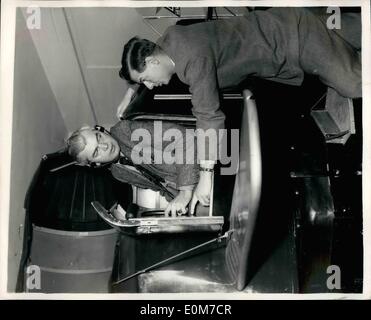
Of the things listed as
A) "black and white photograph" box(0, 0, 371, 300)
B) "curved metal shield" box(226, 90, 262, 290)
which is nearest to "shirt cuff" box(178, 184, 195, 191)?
"black and white photograph" box(0, 0, 371, 300)

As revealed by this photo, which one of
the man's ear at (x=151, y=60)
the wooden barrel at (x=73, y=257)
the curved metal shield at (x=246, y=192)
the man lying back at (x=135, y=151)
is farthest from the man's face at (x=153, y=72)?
the wooden barrel at (x=73, y=257)

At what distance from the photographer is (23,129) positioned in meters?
0.92

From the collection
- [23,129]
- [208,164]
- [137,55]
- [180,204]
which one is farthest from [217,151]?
[23,129]

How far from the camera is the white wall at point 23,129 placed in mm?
865

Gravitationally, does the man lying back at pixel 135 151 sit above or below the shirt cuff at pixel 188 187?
above

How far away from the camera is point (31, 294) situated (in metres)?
0.83

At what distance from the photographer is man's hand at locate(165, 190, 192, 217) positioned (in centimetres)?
80

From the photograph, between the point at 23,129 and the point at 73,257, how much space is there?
16.3 inches

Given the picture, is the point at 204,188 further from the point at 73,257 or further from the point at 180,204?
the point at 73,257

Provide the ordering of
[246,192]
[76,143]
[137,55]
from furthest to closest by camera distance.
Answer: [76,143] < [137,55] < [246,192]

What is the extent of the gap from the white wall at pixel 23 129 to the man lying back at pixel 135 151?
0.43 ft

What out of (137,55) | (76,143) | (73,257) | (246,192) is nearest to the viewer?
(246,192)

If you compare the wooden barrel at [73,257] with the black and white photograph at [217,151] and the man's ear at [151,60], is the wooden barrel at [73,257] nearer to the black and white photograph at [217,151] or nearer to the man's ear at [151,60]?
the black and white photograph at [217,151]
